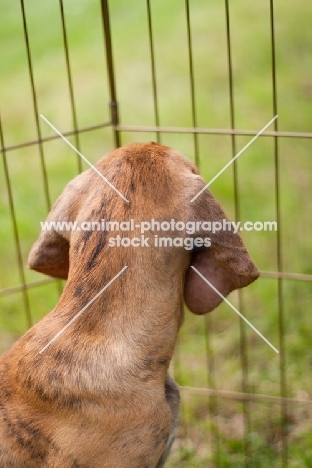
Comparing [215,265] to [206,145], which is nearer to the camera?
[215,265]

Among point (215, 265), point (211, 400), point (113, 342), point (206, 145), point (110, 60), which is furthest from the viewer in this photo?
point (206, 145)

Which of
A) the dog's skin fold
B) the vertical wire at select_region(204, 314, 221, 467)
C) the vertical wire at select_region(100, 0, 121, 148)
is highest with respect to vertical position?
the vertical wire at select_region(100, 0, 121, 148)

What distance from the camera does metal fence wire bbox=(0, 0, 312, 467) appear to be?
A: 165 inches

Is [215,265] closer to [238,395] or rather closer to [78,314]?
[78,314]

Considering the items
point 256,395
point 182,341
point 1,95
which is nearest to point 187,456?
point 256,395

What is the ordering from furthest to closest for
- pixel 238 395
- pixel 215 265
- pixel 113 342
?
pixel 238 395 → pixel 215 265 → pixel 113 342

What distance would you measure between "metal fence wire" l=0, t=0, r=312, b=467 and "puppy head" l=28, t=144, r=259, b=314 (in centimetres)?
89

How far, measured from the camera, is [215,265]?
10.0ft

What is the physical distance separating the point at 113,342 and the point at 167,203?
511mm

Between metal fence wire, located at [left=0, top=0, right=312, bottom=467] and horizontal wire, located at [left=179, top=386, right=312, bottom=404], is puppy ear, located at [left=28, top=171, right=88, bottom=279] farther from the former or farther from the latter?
horizontal wire, located at [left=179, top=386, right=312, bottom=404]

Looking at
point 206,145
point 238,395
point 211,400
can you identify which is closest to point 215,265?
point 238,395

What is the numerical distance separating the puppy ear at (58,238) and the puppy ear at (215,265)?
0.47 metres

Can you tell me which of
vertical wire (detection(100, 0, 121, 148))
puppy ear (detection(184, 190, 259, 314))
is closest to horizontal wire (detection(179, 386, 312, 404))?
puppy ear (detection(184, 190, 259, 314))

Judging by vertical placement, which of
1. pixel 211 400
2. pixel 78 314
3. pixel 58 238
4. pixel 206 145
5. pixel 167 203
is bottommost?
pixel 211 400
